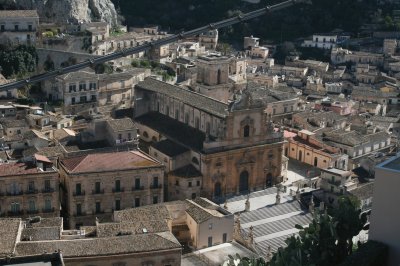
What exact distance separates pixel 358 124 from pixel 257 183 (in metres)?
17.2

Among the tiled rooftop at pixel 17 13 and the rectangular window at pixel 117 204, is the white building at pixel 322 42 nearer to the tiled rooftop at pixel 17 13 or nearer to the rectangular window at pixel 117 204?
the tiled rooftop at pixel 17 13

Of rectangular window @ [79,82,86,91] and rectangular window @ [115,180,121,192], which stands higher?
rectangular window @ [79,82,86,91]

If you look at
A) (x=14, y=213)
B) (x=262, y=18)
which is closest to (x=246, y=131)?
(x=14, y=213)

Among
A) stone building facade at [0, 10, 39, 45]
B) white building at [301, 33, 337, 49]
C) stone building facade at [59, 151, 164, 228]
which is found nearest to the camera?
stone building facade at [59, 151, 164, 228]

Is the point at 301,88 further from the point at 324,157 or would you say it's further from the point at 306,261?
the point at 306,261

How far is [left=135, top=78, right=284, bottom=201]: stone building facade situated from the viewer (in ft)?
157

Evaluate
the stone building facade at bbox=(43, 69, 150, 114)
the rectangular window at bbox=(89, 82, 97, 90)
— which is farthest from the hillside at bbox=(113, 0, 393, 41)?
the rectangular window at bbox=(89, 82, 97, 90)

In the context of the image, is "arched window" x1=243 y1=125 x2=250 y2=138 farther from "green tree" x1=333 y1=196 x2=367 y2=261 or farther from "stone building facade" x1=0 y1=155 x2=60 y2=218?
"green tree" x1=333 y1=196 x2=367 y2=261

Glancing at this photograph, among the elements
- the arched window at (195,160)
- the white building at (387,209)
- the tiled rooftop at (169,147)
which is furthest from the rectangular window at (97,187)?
the white building at (387,209)

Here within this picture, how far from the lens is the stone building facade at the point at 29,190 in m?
39.7

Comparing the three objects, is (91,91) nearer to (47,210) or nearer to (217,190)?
(217,190)

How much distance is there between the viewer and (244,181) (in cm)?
4953

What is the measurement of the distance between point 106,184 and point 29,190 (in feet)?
15.8

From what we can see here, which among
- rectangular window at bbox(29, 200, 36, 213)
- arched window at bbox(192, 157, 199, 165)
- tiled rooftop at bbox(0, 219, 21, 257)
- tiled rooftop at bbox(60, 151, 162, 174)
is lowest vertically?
rectangular window at bbox(29, 200, 36, 213)
